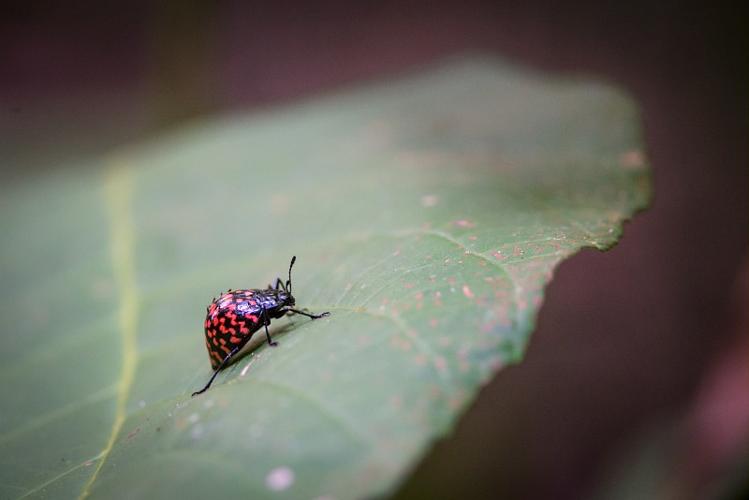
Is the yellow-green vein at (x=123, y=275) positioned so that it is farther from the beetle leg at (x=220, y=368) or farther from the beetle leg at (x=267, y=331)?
the beetle leg at (x=267, y=331)

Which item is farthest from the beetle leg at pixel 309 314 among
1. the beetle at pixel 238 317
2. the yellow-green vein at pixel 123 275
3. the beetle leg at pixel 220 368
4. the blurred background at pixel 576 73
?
the blurred background at pixel 576 73

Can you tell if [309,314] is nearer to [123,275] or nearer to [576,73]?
[123,275]

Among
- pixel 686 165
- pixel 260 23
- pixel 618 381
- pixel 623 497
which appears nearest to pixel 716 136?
pixel 686 165

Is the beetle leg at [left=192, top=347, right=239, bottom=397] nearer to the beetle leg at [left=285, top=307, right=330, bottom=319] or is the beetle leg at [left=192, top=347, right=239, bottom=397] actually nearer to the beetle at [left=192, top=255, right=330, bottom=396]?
the beetle at [left=192, top=255, right=330, bottom=396]

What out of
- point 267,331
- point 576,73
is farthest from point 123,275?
point 576,73

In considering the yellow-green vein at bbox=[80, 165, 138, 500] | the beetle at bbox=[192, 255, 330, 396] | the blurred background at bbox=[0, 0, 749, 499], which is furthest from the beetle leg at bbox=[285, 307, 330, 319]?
the blurred background at bbox=[0, 0, 749, 499]

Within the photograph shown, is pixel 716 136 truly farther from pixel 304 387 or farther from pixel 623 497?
pixel 304 387

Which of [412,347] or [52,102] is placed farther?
[52,102]
